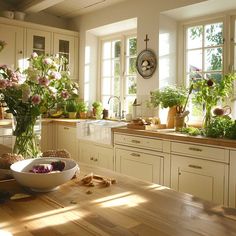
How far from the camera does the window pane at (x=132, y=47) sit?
461 centimetres

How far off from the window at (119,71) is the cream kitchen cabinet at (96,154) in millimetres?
899

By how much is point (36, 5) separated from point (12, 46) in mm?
678

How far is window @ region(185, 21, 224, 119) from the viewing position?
3598 mm

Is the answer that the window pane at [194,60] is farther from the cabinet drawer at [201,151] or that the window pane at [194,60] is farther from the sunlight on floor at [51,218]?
the sunlight on floor at [51,218]

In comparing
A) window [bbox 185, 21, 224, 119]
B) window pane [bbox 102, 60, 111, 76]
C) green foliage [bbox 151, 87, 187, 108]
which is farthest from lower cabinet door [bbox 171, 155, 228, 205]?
window pane [bbox 102, 60, 111, 76]

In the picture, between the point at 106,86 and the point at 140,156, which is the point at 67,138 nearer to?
the point at 106,86

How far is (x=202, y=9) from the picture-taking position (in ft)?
11.6

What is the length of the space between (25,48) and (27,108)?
3313mm

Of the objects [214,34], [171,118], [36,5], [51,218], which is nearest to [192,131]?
[171,118]

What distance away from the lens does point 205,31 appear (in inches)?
147

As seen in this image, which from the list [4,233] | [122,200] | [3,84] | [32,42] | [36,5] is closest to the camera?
[4,233]

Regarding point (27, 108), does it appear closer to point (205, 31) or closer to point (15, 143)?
point (15, 143)

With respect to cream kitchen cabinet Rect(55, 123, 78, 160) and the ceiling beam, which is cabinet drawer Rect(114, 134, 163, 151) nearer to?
cream kitchen cabinet Rect(55, 123, 78, 160)

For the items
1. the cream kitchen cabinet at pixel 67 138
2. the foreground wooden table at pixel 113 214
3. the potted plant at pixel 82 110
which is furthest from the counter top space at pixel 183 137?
the potted plant at pixel 82 110
